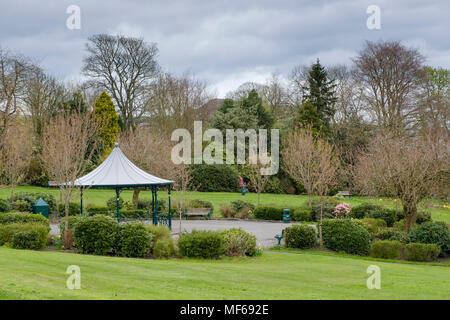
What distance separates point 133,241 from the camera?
12773mm

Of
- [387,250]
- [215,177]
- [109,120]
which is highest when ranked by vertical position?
[109,120]

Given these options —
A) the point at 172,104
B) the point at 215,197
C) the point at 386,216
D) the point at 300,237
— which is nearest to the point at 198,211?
the point at 215,197

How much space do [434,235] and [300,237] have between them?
4.28 m

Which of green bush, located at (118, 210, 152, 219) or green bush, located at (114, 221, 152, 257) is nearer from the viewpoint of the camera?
green bush, located at (114, 221, 152, 257)

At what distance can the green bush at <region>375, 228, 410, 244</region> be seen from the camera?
1502 centimetres

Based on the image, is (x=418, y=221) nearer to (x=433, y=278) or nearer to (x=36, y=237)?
(x=433, y=278)

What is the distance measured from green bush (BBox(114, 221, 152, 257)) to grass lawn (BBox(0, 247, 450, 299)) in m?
1.17

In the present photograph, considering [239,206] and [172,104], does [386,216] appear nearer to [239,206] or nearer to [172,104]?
[239,206]

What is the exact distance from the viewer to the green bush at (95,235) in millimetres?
12961

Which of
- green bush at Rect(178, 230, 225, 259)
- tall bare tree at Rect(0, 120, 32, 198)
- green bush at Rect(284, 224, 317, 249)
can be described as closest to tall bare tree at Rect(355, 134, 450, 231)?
green bush at Rect(284, 224, 317, 249)

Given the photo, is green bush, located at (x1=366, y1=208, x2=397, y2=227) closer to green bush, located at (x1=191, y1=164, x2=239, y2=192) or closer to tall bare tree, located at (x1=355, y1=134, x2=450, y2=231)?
tall bare tree, located at (x1=355, y1=134, x2=450, y2=231)

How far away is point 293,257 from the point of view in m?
13.6

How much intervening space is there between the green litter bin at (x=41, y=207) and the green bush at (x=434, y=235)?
1730 cm
